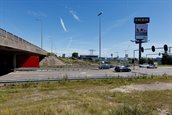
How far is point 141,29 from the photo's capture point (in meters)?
84.8

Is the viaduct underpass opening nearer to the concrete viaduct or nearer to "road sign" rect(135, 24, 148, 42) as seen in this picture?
the concrete viaduct

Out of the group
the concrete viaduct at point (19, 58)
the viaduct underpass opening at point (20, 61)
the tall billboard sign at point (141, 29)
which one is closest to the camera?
the concrete viaduct at point (19, 58)

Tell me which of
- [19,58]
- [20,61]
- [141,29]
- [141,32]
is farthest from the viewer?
[141,29]

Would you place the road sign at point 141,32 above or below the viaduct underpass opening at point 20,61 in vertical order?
above

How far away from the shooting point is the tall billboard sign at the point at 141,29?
82562 mm

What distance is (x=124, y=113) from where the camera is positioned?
7.66 metres


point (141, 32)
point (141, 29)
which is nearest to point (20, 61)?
point (141, 32)

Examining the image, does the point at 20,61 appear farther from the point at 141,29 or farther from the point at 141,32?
the point at 141,29

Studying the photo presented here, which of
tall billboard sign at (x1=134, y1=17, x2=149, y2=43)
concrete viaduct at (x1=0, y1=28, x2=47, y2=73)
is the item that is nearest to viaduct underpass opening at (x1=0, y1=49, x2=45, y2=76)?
concrete viaduct at (x1=0, y1=28, x2=47, y2=73)

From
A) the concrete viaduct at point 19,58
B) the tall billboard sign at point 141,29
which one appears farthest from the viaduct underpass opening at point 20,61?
the tall billboard sign at point 141,29

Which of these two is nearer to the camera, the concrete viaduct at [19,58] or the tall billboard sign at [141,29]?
the concrete viaduct at [19,58]

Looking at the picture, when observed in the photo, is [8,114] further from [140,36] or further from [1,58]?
[140,36]

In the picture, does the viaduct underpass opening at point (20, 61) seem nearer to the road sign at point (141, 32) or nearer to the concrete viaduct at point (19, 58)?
the concrete viaduct at point (19, 58)

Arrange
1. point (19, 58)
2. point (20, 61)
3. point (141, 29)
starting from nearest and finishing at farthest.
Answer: point (19, 58), point (20, 61), point (141, 29)
